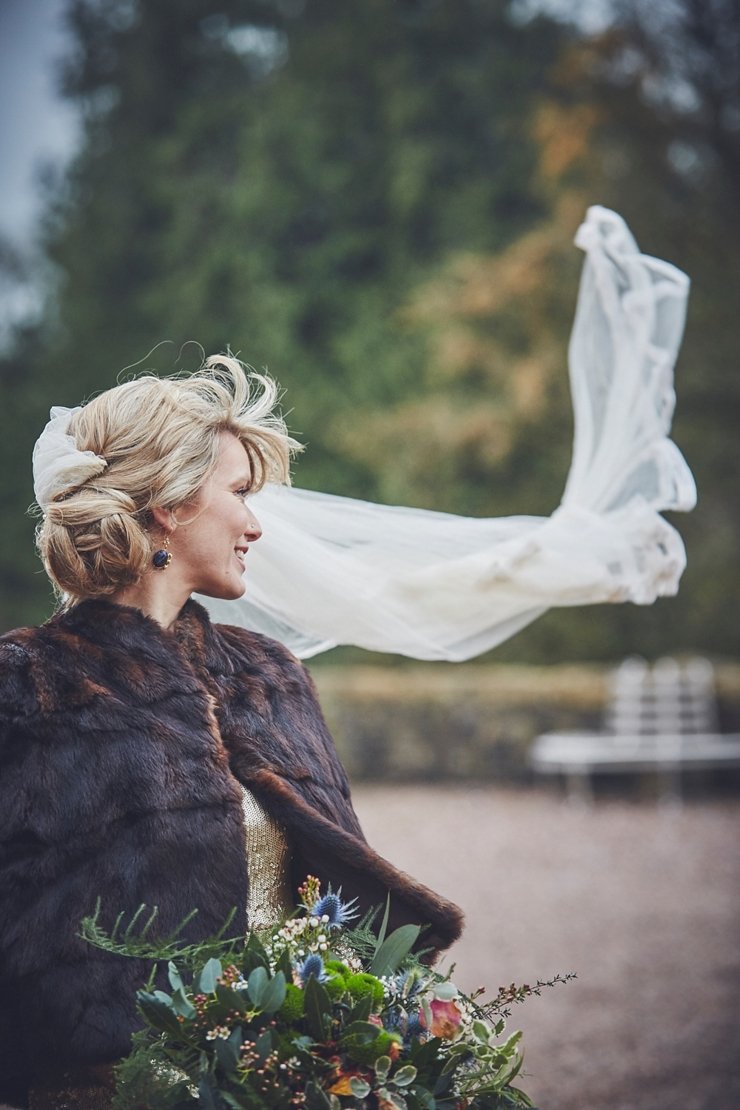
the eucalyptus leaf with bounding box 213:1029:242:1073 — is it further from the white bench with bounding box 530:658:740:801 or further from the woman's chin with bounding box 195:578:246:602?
the white bench with bounding box 530:658:740:801

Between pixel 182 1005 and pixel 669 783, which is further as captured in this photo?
pixel 669 783

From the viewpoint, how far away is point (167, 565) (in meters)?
2.72

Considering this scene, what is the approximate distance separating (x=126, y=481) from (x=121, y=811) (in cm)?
68

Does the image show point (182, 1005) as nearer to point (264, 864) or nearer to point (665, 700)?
point (264, 864)

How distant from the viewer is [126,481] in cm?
262

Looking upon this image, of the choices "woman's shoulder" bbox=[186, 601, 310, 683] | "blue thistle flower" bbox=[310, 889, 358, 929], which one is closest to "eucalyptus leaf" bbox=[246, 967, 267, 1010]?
"blue thistle flower" bbox=[310, 889, 358, 929]

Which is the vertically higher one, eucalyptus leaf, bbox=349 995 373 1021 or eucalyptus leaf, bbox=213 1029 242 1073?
eucalyptus leaf, bbox=349 995 373 1021

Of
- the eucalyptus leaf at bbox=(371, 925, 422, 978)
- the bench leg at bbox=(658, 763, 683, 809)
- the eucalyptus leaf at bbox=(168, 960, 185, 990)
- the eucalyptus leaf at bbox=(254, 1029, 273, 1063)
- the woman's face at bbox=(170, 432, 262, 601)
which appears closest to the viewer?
the eucalyptus leaf at bbox=(254, 1029, 273, 1063)

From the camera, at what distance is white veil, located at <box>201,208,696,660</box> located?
3402 millimetres

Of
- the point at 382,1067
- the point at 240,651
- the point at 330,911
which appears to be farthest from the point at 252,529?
the point at 382,1067

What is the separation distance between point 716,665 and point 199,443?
1228 cm

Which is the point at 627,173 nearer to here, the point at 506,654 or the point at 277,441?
the point at 506,654

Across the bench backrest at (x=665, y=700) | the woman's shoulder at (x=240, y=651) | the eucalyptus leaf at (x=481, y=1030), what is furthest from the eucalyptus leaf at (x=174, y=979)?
the bench backrest at (x=665, y=700)

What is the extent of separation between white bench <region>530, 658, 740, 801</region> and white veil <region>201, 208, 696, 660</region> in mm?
9160
